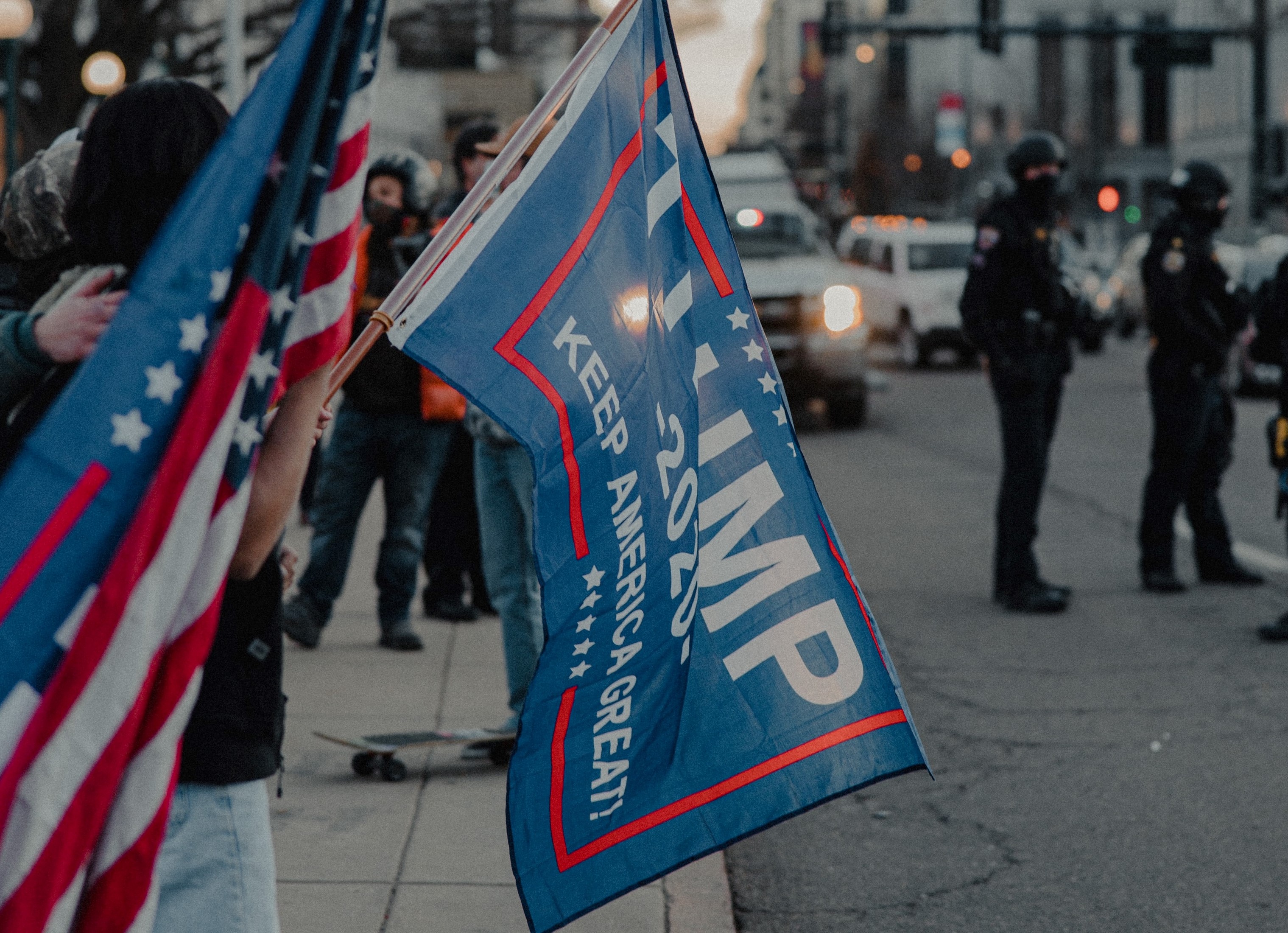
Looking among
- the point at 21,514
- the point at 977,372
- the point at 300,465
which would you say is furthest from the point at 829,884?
the point at 977,372

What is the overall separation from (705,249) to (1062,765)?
3.06m

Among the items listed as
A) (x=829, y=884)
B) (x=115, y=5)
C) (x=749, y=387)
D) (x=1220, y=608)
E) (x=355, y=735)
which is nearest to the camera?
(x=749, y=387)

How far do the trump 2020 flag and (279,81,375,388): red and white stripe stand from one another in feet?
1.41

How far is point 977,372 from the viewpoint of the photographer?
954 inches

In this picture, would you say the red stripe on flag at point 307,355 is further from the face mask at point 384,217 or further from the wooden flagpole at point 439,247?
the face mask at point 384,217

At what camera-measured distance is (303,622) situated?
22.7 ft

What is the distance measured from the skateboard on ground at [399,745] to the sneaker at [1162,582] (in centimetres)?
424

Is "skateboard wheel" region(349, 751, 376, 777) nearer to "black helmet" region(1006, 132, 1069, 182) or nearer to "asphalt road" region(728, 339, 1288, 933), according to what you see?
"asphalt road" region(728, 339, 1288, 933)

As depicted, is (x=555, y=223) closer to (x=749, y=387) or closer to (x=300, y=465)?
(x=749, y=387)

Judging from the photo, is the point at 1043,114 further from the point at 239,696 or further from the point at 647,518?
the point at 239,696

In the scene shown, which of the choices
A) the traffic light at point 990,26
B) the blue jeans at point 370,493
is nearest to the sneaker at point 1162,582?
the blue jeans at point 370,493

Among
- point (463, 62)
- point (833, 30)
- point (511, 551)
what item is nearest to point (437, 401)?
point (511, 551)

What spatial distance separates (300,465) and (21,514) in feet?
1.26

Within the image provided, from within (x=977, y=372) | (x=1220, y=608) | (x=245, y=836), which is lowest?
(x=977, y=372)
